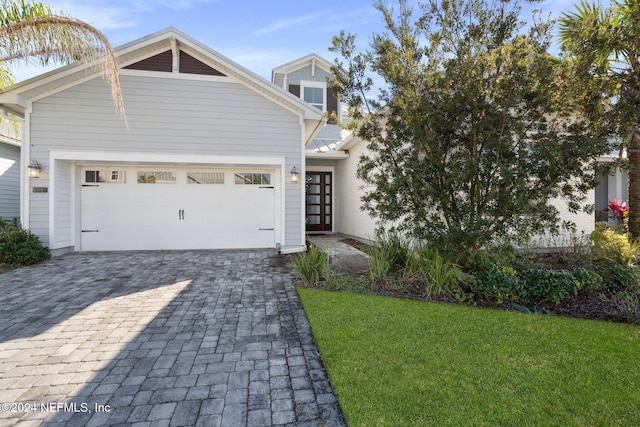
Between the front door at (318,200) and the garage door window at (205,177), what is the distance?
410cm

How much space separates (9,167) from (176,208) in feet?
20.6

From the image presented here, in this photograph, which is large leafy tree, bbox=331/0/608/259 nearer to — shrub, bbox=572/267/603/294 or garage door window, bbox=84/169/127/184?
shrub, bbox=572/267/603/294

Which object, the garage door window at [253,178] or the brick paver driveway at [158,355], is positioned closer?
the brick paver driveway at [158,355]

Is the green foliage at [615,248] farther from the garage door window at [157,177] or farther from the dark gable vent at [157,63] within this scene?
the dark gable vent at [157,63]

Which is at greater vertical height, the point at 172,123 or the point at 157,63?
the point at 157,63

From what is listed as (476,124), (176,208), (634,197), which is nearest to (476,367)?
(476,124)

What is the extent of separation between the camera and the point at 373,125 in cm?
557

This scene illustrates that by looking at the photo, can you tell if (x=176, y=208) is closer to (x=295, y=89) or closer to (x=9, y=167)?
(x=9, y=167)

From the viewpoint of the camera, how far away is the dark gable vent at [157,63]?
25.6 ft

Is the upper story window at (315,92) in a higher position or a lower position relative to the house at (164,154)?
higher

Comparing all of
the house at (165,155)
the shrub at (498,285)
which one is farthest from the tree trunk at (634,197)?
the shrub at (498,285)

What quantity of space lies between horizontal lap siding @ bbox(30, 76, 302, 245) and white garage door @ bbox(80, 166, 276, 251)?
831 millimetres

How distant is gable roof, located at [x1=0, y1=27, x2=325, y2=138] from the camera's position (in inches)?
282

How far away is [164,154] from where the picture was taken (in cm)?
788
